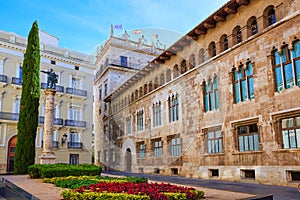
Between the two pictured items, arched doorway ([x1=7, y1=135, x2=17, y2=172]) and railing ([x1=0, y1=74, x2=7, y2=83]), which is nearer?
arched doorway ([x1=7, y1=135, x2=17, y2=172])

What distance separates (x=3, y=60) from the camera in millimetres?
29375

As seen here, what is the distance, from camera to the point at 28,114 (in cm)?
2192

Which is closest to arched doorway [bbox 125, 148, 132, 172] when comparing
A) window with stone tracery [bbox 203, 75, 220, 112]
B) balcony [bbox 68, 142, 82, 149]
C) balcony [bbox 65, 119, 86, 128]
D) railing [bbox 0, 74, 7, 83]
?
balcony [bbox 68, 142, 82, 149]

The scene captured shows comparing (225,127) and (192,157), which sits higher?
(225,127)

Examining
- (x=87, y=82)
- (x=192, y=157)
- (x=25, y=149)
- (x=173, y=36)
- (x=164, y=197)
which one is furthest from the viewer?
(x=87, y=82)

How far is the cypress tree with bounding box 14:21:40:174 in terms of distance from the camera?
21.4 m

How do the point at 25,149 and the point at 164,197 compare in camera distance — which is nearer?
the point at 164,197

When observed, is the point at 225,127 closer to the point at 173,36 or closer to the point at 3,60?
the point at 173,36

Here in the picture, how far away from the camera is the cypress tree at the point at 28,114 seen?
2139 centimetres

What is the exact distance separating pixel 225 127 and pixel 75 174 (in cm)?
866

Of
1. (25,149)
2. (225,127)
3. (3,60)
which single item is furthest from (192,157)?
(3,60)

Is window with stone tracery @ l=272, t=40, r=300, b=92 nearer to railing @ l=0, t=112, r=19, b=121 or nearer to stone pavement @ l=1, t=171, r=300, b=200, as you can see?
stone pavement @ l=1, t=171, r=300, b=200

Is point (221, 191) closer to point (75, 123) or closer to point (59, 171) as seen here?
point (59, 171)

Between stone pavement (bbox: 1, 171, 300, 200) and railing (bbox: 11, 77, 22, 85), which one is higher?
railing (bbox: 11, 77, 22, 85)
